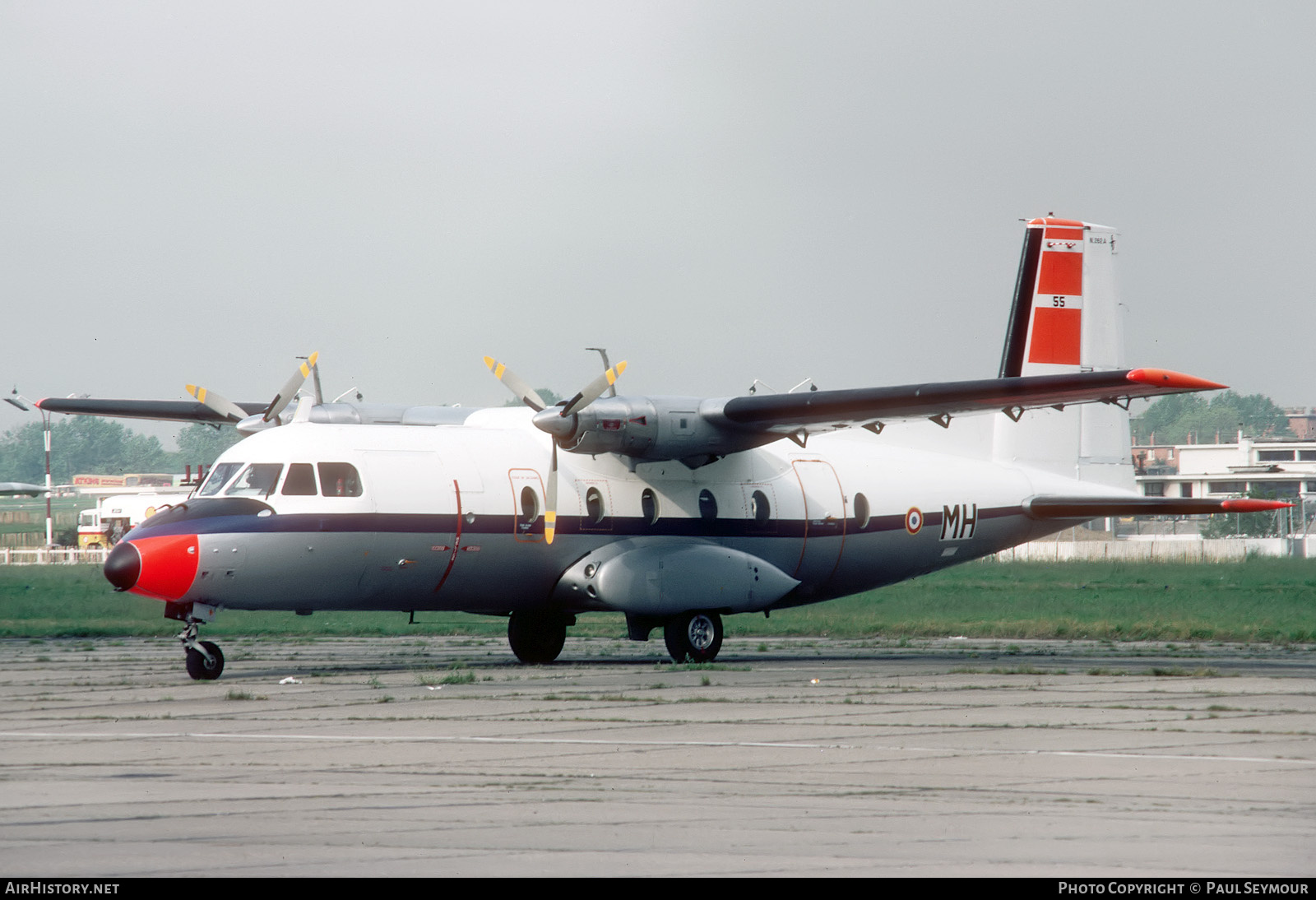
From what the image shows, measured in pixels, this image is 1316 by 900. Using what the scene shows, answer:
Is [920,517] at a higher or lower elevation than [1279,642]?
higher

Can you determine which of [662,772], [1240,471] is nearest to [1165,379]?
[662,772]

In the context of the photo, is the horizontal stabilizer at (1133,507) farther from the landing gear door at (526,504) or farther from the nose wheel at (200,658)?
the nose wheel at (200,658)

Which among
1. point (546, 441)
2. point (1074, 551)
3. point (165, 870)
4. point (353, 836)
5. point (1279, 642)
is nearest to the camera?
point (165, 870)

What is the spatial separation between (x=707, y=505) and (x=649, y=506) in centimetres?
97

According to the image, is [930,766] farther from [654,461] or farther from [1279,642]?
[1279,642]

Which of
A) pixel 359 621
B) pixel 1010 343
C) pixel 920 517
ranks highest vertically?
pixel 1010 343

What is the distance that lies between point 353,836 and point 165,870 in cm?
113

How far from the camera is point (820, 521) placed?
2250cm

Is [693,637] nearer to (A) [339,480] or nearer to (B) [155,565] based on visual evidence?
(A) [339,480]

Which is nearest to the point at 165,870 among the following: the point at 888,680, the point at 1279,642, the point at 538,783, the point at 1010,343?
the point at 538,783

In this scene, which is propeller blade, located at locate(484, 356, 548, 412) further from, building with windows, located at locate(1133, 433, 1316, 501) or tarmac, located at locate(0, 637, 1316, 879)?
building with windows, located at locate(1133, 433, 1316, 501)

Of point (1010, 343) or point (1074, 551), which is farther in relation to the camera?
point (1074, 551)

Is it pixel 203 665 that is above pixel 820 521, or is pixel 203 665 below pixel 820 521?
below

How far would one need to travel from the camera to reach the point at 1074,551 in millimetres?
65938
